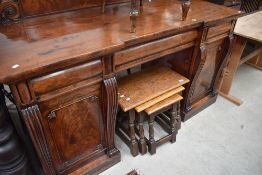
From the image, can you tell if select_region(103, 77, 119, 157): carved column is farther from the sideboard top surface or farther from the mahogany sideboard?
the sideboard top surface

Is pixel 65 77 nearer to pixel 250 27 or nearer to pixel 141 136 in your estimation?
pixel 141 136

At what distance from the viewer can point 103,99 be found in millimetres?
1233

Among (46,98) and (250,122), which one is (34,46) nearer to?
(46,98)

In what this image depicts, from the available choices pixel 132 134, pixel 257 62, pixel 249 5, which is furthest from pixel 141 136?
pixel 249 5

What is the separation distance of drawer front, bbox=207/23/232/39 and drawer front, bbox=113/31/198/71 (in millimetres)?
134

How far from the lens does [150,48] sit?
127cm

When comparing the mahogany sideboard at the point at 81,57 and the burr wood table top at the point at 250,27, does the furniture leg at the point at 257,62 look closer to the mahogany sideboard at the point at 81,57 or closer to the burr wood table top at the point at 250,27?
the burr wood table top at the point at 250,27

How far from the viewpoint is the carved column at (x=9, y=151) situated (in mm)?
1002

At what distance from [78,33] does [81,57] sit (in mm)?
252

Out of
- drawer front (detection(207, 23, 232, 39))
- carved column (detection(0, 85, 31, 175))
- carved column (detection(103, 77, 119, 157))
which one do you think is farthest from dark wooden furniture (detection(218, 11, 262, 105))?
carved column (detection(0, 85, 31, 175))

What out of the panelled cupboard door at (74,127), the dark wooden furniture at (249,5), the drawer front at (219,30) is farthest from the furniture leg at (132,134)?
the dark wooden furniture at (249,5)

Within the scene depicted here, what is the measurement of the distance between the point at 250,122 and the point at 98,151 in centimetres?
146

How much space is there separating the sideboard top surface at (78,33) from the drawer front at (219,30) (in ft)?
0.24

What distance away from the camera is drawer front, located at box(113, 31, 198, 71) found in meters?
1.18
